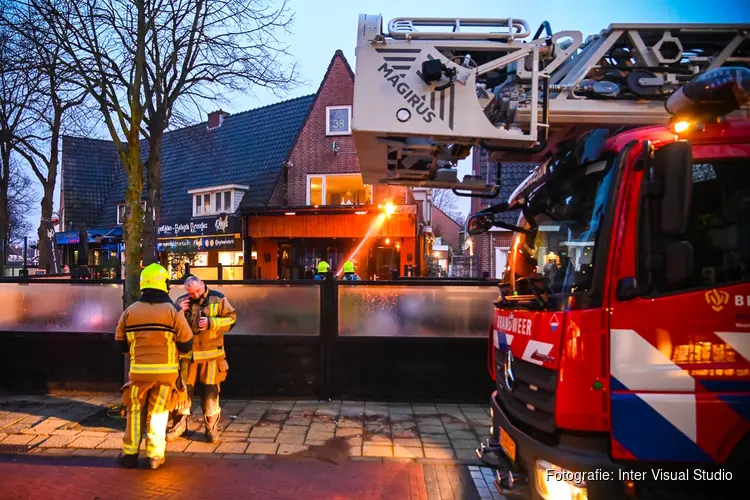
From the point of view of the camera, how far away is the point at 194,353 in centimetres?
579

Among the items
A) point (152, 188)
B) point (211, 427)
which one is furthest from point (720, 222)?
point (152, 188)

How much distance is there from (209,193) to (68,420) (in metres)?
17.3

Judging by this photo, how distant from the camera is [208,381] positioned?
19.0ft

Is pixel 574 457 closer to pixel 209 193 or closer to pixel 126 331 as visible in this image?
pixel 126 331

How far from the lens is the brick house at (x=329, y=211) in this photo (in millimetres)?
19688

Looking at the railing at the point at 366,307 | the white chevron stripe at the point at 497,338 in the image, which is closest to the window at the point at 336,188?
the railing at the point at 366,307

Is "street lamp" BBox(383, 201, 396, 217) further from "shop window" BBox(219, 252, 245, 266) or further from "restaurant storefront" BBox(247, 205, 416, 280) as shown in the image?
"shop window" BBox(219, 252, 245, 266)

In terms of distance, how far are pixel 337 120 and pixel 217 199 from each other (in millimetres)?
5995

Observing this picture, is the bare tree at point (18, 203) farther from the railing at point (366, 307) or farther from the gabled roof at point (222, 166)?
the railing at point (366, 307)

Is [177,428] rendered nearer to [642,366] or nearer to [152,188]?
[152,188]

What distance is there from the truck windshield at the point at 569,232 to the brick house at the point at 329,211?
15129mm

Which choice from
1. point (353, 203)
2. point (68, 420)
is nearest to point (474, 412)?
point (68, 420)

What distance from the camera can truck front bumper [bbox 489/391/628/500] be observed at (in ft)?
9.37

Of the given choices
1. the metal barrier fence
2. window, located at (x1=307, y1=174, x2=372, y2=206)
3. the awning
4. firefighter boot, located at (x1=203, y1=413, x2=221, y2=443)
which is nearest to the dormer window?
window, located at (x1=307, y1=174, x2=372, y2=206)
